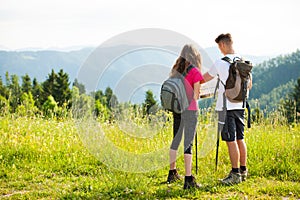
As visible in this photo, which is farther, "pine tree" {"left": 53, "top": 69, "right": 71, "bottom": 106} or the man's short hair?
"pine tree" {"left": 53, "top": 69, "right": 71, "bottom": 106}

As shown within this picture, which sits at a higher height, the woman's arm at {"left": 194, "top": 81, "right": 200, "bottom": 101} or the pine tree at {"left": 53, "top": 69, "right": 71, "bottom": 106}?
the pine tree at {"left": 53, "top": 69, "right": 71, "bottom": 106}

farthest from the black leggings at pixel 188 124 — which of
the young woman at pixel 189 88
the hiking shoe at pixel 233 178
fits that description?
the hiking shoe at pixel 233 178

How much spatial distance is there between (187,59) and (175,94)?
459mm

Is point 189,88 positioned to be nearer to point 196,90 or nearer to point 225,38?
point 196,90

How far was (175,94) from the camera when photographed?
188 inches

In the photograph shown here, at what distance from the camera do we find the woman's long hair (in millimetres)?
4707

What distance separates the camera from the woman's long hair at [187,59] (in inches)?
185

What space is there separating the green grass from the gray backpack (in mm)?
1056

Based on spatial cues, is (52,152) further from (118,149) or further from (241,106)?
(241,106)

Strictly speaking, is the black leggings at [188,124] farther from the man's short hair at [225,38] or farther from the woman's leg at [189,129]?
the man's short hair at [225,38]

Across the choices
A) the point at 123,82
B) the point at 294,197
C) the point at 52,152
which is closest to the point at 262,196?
the point at 294,197

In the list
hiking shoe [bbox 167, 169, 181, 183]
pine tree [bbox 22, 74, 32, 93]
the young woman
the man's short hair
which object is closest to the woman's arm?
the young woman

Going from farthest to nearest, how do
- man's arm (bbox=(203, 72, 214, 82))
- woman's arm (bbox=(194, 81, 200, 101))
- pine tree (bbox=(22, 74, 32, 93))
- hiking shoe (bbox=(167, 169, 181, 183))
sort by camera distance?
pine tree (bbox=(22, 74, 32, 93)) < hiking shoe (bbox=(167, 169, 181, 183)) < man's arm (bbox=(203, 72, 214, 82)) < woman's arm (bbox=(194, 81, 200, 101))

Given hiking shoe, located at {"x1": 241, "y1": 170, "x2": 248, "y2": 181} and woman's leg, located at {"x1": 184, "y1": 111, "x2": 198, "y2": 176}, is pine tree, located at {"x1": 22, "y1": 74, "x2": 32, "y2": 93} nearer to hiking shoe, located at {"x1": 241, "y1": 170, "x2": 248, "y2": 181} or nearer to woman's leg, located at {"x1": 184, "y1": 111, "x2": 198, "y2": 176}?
hiking shoe, located at {"x1": 241, "y1": 170, "x2": 248, "y2": 181}
